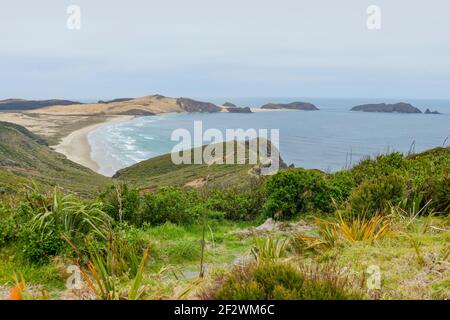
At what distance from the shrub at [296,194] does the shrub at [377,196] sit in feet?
4.23

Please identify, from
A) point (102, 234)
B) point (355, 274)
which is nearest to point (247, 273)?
point (355, 274)

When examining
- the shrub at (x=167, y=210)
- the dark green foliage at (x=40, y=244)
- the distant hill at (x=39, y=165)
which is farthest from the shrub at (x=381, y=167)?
the distant hill at (x=39, y=165)

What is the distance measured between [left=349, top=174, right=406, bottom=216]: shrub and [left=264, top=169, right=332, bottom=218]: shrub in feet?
4.23

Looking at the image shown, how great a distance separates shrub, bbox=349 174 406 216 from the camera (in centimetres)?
816

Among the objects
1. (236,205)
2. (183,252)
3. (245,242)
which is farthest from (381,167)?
(183,252)

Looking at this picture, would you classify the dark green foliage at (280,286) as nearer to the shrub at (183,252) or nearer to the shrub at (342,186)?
the shrub at (183,252)

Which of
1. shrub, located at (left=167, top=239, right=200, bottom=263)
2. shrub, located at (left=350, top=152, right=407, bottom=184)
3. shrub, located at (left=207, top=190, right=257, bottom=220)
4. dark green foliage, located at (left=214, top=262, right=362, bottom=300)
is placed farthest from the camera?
shrub, located at (left=350, top=152, right=407, bottom=184)

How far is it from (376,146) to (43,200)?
87489mm

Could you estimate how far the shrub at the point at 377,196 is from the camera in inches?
321

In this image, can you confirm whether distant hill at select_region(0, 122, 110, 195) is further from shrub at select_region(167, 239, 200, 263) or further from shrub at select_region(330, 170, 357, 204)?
shrub at select_region(167, 239, 200, 263)

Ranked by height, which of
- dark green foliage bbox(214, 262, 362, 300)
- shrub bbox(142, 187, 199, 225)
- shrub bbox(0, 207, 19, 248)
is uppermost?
dark green foliage bbox(214, 262, 362, 300)

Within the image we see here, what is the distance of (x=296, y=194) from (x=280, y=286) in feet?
21.6

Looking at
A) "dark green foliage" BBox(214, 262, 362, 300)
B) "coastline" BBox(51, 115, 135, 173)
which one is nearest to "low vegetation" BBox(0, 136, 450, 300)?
"dark green foliage" BBox(214, 262, 362, 300)

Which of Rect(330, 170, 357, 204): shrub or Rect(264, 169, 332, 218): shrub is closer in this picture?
Rect(264, 169, 332, 218): shrub
